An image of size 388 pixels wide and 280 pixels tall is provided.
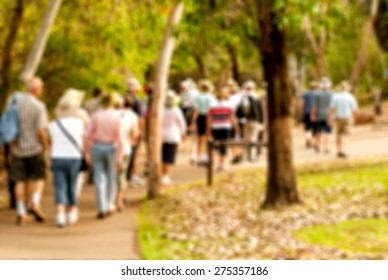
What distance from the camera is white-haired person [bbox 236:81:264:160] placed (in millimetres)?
20281

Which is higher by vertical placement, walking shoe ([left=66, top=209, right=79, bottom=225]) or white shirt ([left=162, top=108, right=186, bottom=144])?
white shirt ([left=162, top=108, right=186, bottom=144])

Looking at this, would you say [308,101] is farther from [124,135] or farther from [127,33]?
[124,135]

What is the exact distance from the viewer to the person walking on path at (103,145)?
509 inches

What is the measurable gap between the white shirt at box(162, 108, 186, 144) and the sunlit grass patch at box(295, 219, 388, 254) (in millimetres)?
5094

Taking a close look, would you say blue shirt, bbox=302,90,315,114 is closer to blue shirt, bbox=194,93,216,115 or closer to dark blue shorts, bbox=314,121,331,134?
dark blue shorts, bbox=314,121,331,134

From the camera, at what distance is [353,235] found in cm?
1193

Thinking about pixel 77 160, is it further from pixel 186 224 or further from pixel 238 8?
pixel 238 8

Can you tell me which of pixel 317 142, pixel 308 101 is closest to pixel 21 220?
pixel 308 101

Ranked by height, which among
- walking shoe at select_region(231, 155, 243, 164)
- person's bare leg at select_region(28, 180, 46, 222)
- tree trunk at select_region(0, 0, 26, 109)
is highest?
tree trunk at select_region(0, 0, 26, 109)

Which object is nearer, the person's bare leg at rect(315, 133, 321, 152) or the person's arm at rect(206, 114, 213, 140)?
the person's arm at rect(206, 114, 213, 140)

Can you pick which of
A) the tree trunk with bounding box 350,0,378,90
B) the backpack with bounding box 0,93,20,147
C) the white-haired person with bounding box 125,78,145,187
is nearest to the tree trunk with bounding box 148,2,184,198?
the white-haired person with bounding box 125,78,145,187

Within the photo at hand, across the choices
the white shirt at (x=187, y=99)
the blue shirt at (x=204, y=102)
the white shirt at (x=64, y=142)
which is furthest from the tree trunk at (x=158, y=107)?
the white shirt at (x=187, y=99)

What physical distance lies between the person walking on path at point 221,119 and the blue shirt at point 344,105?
2686 millimetres

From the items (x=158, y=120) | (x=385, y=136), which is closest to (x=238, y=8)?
(x=158, y=120)
